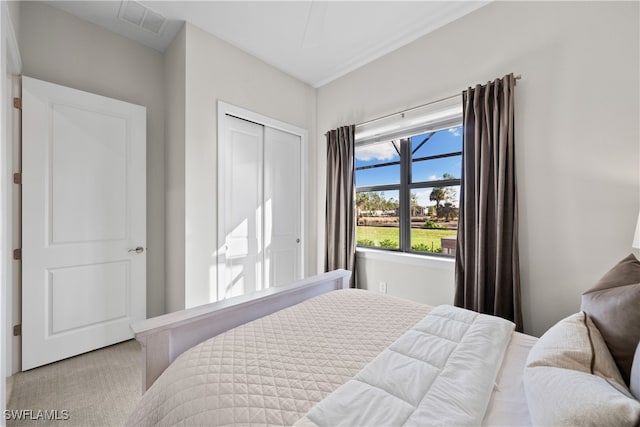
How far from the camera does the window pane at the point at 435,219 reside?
2.41 m

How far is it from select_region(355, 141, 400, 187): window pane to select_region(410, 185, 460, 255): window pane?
1.12ft

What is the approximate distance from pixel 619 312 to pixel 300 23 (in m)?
2.72

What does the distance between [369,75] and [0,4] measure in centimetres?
260

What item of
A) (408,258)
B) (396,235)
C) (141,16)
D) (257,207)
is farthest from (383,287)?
(141,16)

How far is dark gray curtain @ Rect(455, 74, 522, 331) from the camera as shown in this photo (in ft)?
6.04

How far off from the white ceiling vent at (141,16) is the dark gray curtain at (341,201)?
185 cm

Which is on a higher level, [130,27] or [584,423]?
[130,27]

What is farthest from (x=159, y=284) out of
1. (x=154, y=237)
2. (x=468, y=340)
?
(x=468, y=340)

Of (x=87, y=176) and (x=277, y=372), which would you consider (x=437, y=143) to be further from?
(x=87, y=176)

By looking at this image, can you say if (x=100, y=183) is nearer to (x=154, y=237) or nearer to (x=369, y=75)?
(x=154, y=237)

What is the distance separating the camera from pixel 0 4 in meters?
1.28

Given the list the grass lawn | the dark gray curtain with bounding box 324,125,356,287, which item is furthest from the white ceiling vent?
the grass lawn

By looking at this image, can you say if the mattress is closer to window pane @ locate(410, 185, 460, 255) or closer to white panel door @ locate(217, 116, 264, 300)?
window pane @ locate(410, 185, 460, 255)

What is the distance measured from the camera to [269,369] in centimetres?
89
